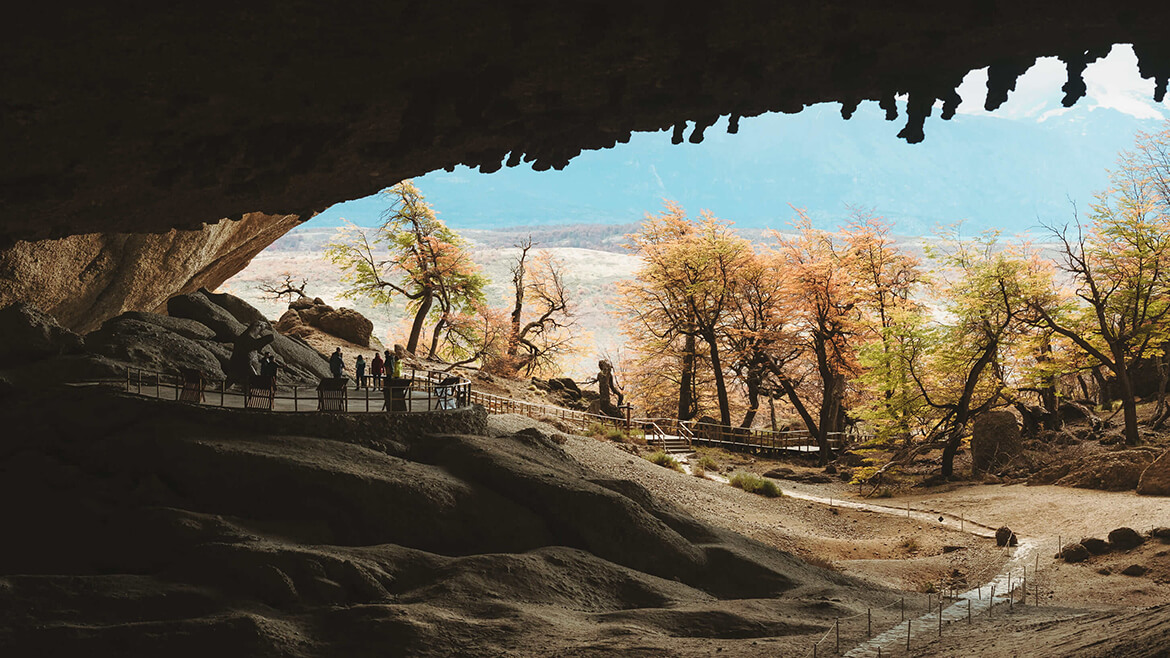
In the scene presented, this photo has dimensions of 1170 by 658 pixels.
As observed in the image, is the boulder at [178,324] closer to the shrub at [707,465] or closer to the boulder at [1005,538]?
the shrub at [707,465]

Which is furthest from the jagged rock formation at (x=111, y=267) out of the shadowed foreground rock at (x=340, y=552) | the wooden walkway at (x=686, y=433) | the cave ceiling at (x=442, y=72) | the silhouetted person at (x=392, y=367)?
the wooden walkway at (x=686, y=433)

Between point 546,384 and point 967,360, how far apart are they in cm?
1999

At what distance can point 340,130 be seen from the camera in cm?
823

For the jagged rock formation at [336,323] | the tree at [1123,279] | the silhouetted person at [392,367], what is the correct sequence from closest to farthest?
the silhouetted person at [392,367], the tree at [1123,279], the jagged rock formation at [336,323]

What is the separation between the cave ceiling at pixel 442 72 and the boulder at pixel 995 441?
23.2m

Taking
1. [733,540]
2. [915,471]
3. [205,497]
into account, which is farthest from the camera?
[915,471]

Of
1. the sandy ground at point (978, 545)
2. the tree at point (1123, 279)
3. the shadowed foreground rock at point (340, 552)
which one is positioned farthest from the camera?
the tree at point (1123, 279)

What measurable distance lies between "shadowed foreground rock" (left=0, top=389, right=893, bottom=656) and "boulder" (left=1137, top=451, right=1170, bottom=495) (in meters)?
11.4

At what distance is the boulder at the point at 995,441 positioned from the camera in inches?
1071

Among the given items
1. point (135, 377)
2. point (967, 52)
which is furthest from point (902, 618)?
point (135, 377)

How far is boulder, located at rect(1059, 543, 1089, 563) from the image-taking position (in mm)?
16641

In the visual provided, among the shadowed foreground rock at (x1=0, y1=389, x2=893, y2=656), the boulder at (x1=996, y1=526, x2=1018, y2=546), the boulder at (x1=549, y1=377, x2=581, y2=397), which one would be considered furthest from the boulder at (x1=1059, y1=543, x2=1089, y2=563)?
the boulder at (x1=549, y1=377, x2=581, y2=397)

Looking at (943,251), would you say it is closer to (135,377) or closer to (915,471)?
(915,471)

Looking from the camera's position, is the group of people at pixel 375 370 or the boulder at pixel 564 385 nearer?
the group of people at pixel 375 370
